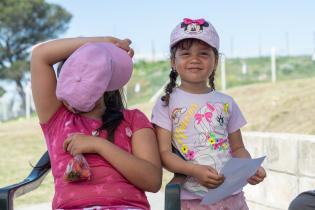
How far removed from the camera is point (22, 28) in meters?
32.9

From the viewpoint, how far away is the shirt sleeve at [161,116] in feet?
6.84

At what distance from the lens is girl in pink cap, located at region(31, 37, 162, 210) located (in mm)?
1816

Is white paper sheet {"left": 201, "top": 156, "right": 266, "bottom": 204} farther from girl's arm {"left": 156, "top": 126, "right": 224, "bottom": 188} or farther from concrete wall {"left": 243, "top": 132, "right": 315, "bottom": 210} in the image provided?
concrete wall {"left": 243, "top": 132, "right": 315, "bottom": 210}

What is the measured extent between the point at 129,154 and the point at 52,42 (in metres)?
0.48

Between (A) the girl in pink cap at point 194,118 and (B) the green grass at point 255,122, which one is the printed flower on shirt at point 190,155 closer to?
(A) the girl in pink cap at point 194,118

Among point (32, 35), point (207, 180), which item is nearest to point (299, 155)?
point (207, 180)

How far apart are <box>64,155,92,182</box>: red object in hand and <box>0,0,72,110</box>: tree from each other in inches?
1171

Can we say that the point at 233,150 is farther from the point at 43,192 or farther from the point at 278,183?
the point at 43,192

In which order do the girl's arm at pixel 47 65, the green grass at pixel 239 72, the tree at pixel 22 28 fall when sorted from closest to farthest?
the girl's arm at pixel 47 65 < the green grass at pixel 239 72 < the tree at pixel 22 28

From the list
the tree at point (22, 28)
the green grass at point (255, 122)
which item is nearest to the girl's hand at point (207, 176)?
the green grass at point (255, 122)

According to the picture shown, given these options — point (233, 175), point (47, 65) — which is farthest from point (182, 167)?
point (47, 65)

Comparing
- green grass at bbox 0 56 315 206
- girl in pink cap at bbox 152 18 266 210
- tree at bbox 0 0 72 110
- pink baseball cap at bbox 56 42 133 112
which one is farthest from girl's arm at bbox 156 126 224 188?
tree at bbox 0 0 72 110

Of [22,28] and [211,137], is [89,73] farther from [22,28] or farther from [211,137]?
[22,28]

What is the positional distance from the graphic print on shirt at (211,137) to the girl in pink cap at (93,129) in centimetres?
20
